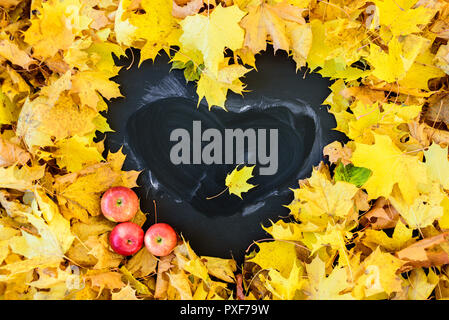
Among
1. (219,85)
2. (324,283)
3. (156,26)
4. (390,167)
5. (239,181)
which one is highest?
(156,26)

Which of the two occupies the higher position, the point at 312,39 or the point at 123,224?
the point at 312,39

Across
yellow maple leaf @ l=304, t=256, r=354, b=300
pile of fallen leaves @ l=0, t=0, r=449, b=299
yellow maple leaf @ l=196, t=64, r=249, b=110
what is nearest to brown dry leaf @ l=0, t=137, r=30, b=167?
pile of fallen leaves @ l=0, t=0, r=449, b=299

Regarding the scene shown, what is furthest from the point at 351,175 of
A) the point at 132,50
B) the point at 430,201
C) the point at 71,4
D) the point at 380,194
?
the point at 71,4

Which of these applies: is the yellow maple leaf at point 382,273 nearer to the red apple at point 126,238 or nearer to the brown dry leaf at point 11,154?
the red apple at point 126,238

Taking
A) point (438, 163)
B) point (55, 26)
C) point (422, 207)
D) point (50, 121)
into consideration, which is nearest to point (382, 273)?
point (422, 207)

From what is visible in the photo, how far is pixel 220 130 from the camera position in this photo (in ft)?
3.63

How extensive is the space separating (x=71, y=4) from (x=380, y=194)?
103 cm

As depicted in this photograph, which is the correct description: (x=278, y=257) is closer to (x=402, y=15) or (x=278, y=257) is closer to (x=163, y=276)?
(x=163, y=276)

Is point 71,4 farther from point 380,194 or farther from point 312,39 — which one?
point 380,194

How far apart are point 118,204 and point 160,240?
0.16m

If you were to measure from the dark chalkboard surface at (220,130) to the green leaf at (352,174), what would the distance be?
2.9 inches

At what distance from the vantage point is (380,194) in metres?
0.99

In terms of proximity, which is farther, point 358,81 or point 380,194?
point 358,81

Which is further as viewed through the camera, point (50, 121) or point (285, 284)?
point (50, 121)
